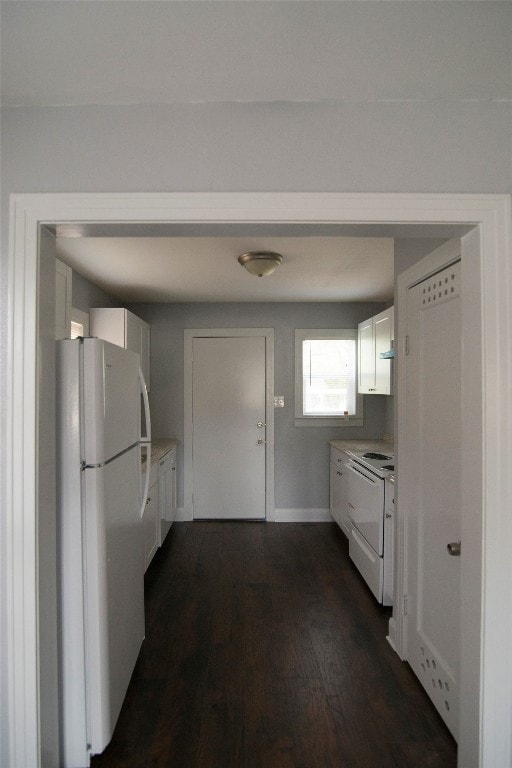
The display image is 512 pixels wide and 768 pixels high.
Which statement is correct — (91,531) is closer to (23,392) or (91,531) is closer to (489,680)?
(23,392)

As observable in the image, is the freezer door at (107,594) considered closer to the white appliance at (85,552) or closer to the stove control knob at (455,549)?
the white appliance at (85,552)

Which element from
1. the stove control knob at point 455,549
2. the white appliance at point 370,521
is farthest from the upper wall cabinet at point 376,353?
the stove control knob at point 455,549

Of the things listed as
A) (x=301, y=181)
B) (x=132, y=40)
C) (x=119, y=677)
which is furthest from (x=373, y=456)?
(x=132, y=40)

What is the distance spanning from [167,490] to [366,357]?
237 centimetres

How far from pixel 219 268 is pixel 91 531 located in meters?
2.15

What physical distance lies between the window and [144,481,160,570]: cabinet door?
5.98ft

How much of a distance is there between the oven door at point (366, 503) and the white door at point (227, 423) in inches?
48.9

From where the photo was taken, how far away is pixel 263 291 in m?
3.88

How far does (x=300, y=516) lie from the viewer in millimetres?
4434

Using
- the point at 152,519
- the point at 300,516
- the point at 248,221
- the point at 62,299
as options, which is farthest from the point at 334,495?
the point at 248,221

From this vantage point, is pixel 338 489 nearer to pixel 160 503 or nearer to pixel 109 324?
pixel 160 503

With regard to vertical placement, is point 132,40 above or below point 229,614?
above

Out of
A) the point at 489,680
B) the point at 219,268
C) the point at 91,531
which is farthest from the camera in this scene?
the point at 219,268

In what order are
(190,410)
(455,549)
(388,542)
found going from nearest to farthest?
(455,549) < (388,542) < (190,410)
